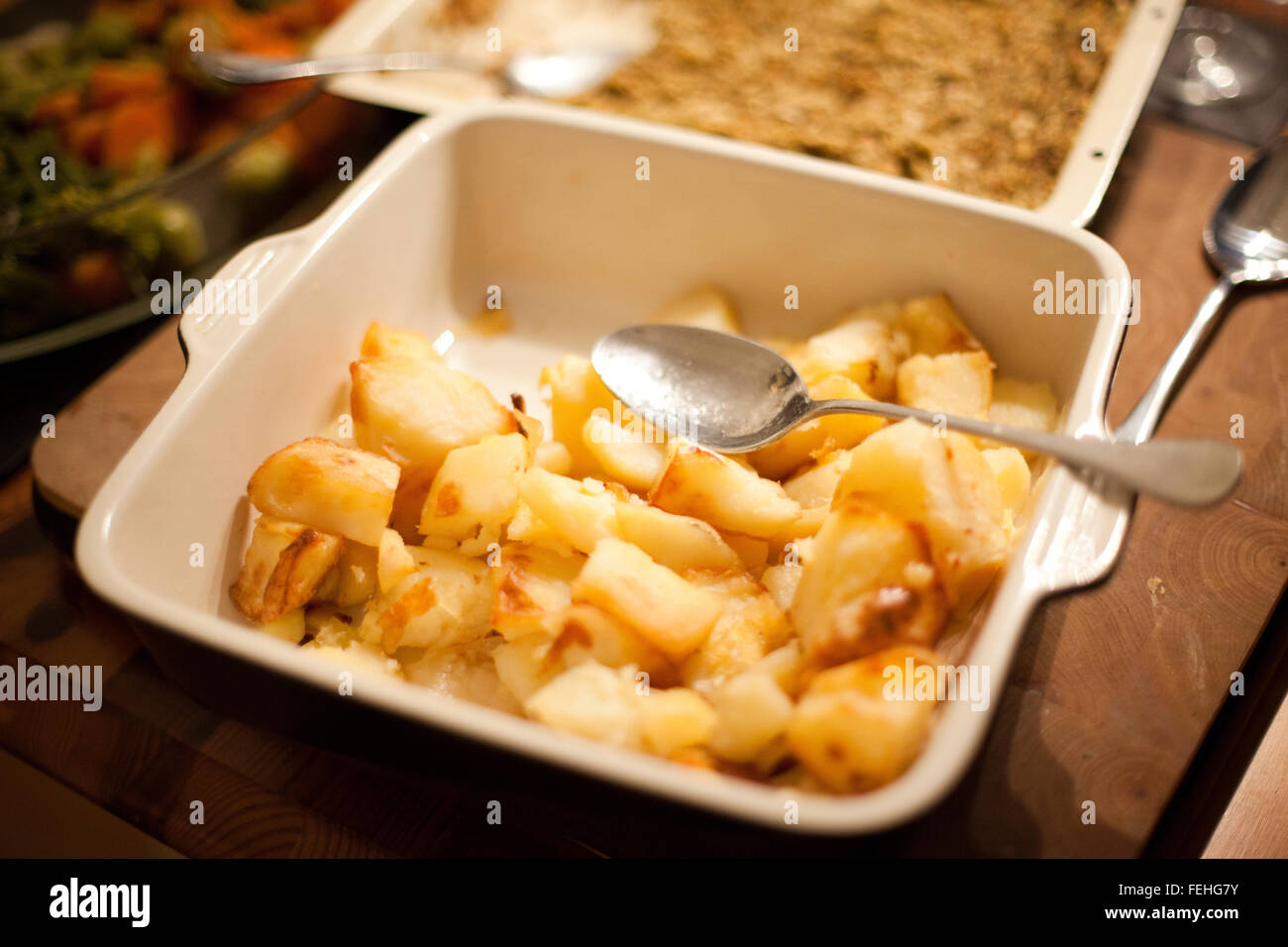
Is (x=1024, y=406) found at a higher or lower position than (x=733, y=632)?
higher

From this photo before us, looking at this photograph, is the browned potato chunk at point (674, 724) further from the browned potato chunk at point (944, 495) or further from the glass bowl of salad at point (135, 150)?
the glass bowl of salad at point (135, 150)

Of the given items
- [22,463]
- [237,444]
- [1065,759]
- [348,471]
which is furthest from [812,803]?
[22,463]

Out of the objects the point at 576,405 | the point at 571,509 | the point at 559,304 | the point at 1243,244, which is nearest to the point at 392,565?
the point at 571,509

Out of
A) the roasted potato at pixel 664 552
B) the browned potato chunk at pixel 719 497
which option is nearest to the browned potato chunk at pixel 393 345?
the roasted potato at pixel 664 552

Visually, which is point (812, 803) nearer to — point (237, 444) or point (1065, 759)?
point (1065, 759)

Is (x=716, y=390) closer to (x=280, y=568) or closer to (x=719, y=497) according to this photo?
(x=719, y=497)
